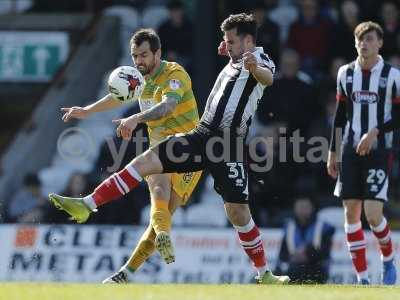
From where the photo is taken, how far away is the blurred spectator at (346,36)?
1759 cm

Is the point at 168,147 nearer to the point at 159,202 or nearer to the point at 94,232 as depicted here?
the point at 159,202

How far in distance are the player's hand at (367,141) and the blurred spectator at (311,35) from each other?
19.9 feet

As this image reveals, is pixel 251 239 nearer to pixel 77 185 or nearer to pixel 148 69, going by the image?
pixel 148 69

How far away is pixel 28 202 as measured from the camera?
56.9 feet

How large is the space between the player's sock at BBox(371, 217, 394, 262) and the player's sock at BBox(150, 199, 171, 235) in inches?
81.1

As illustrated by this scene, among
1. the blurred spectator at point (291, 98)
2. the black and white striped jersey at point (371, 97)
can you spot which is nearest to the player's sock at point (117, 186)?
the black and white striped jersey at point (371, 97)

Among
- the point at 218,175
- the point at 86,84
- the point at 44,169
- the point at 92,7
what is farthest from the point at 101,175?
the point at 218,175

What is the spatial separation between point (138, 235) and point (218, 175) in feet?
15.5

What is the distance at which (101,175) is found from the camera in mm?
17156

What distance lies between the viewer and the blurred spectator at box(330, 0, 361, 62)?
17594 millimetres

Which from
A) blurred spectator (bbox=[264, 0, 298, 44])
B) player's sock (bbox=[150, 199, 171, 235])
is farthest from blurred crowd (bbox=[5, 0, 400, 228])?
player's sock (bbox=[150, 199, 171, 235])

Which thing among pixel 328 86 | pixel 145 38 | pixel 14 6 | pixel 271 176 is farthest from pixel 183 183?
pixel 14 6

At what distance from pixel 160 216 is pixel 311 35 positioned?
24.5ft

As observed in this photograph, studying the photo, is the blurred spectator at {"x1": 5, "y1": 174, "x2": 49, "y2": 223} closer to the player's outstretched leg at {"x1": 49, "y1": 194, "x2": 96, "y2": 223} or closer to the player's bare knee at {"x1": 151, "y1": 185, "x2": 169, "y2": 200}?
the player's bare knee at {"x1": 151, "y1": 185, "x2": 169, "y2": 200}
